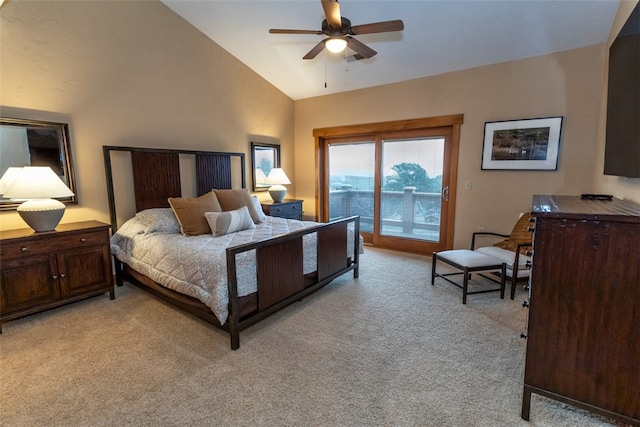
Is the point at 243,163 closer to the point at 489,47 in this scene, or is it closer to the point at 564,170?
the point at 489,47

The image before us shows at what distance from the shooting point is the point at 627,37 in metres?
2.01

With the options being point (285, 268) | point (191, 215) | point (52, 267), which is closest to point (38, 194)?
point (52, 267)

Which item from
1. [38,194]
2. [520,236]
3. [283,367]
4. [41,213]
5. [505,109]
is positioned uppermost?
[505,109]

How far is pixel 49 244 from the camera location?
2701 mm

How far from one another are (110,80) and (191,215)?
5.70 feet

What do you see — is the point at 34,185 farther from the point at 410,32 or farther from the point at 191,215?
the point at 410,32

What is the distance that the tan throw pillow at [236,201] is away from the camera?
383 centimetres

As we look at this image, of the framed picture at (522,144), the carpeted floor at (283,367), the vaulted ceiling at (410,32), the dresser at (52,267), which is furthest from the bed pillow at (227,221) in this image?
the framed picture at (522,144)

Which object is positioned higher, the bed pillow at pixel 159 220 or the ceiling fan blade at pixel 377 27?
the ceiling fan blade at pixel 377 27

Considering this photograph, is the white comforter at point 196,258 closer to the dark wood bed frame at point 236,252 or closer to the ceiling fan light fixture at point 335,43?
the dark wood bed frame at point 236,252

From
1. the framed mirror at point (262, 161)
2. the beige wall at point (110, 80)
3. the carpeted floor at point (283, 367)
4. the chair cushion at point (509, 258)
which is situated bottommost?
the carpeted floor at point (283, 367)

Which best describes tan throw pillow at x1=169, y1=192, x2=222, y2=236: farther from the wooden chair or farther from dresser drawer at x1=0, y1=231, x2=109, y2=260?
the wooden chair

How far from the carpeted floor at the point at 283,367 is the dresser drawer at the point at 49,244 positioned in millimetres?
630

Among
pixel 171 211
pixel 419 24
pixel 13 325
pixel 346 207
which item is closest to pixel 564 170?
pixel 419 24
